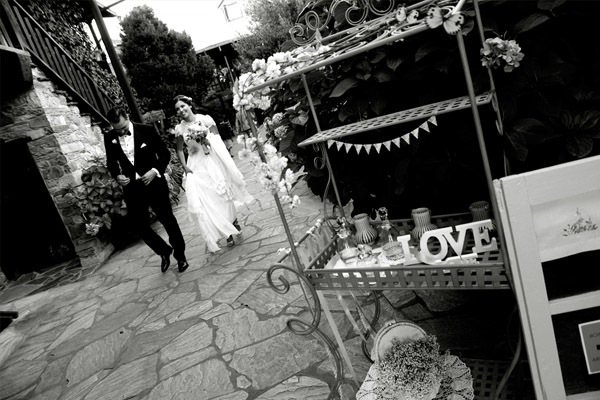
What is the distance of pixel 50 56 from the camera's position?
7250 millimetres

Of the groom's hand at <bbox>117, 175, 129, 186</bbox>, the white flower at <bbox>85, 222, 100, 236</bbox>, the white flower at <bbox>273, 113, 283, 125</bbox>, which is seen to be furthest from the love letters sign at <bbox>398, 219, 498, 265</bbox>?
the white flower at <bbox>85, 222, 100, 236</bbox>

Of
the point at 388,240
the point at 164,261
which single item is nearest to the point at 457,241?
the point at 388,240

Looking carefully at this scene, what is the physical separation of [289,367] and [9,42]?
22.4 feet

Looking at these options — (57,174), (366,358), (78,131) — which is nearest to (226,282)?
(366,358)

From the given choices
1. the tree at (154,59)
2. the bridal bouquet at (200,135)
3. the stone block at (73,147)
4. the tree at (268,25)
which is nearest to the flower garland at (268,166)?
the bridal bouquet at (200,135)

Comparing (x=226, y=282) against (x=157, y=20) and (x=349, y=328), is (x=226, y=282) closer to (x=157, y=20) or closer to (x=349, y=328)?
(x=349, y=328)

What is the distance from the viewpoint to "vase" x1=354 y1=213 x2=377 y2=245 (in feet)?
7.03

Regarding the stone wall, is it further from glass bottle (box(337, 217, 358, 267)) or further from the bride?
glass bottle (box(337, 217, 358, 267))

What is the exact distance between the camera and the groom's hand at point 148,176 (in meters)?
4.54

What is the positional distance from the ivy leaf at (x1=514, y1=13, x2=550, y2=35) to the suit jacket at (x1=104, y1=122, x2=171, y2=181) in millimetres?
4017

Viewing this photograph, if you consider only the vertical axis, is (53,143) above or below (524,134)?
above

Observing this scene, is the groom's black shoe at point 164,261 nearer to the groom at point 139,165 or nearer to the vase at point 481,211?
the groom at point 139,165

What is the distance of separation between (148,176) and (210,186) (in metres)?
0.81

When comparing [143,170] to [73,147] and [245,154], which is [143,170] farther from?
[245,154]
